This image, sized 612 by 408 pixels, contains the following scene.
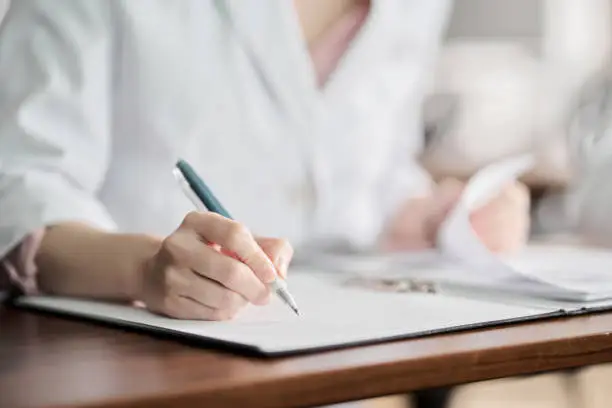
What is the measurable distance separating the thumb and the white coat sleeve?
6.2 inches

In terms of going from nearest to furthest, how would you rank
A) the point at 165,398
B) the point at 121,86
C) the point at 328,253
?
the point at 165,398 < the point at 121,86 < the point at 328,253

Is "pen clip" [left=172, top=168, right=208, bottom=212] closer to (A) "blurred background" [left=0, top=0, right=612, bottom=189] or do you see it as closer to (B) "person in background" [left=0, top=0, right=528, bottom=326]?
(B) "person in background" [left=0, top=0, right=528, bottom=326]

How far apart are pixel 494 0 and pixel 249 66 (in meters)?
0.85

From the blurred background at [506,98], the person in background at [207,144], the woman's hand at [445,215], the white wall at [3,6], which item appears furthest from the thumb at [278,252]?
the blurred background at [506,98]

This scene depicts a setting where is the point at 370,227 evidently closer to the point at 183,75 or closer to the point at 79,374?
the point at 183,75

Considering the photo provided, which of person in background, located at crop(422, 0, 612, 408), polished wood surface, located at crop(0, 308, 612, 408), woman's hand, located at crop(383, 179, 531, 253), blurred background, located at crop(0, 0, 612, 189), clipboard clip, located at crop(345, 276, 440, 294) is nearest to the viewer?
polished wood surface, located at crop(0, 308, 612, 408)

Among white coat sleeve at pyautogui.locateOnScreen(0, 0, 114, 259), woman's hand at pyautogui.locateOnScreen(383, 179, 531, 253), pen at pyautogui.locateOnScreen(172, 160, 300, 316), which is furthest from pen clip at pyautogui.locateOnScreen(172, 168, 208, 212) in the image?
woman's hand at pyautogui.locateOnScreen(383, 179, 531, 253)

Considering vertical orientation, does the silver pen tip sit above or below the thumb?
below

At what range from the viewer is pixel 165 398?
0.37 metres

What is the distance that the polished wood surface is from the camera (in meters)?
0.38

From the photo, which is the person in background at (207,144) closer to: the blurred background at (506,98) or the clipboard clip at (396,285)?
the clipboard clip at (396,285)

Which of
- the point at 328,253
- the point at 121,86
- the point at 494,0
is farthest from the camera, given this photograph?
the point at 494,0

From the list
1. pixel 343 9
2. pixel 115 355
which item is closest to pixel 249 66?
pixel 343 9

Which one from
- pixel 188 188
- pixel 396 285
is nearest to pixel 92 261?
pixel 188 188
